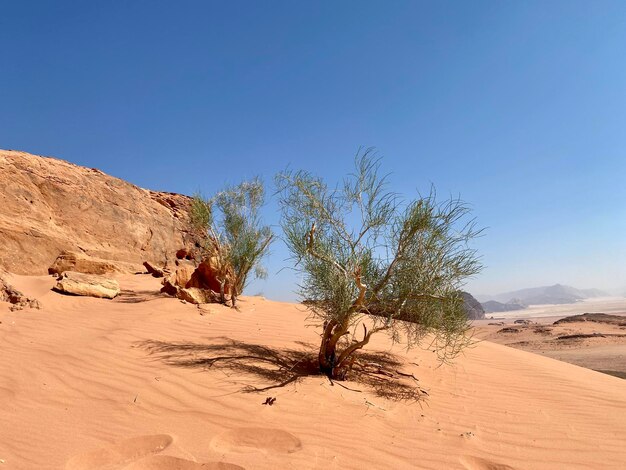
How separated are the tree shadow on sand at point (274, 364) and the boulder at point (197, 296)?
8.90 feet

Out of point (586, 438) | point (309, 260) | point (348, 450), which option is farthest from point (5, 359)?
point (586, 438)

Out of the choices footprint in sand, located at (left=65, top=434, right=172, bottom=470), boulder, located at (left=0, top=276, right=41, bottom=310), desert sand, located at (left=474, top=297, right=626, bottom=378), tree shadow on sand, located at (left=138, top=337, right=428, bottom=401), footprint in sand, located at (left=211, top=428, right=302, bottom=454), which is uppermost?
boulder, located at (left=0, top=276, right=41, bottom=310)

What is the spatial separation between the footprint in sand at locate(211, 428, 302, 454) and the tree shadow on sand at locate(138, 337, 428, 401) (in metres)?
0.85

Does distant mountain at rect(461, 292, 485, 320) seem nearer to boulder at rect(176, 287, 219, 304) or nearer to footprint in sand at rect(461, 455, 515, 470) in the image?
footprint in sand at rect(461, 455, 515, 470)

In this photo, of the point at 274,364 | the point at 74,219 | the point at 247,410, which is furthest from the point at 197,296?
the point at 74,219

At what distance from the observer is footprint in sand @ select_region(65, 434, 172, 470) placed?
2658mm

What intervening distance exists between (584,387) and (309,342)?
13.5 feet

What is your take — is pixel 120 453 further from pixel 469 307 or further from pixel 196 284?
pixel 196 284

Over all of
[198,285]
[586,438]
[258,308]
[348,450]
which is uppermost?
[198,285]

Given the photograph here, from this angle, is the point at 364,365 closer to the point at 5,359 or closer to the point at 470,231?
the point at 470,231

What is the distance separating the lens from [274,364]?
16.9 ft

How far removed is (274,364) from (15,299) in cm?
495

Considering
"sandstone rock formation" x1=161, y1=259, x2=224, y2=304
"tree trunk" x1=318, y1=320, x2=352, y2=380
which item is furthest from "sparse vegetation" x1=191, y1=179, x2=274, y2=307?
"tree trunk" x1=318, y1=320, x2=352, y2=380

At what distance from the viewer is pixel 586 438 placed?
152 inches
